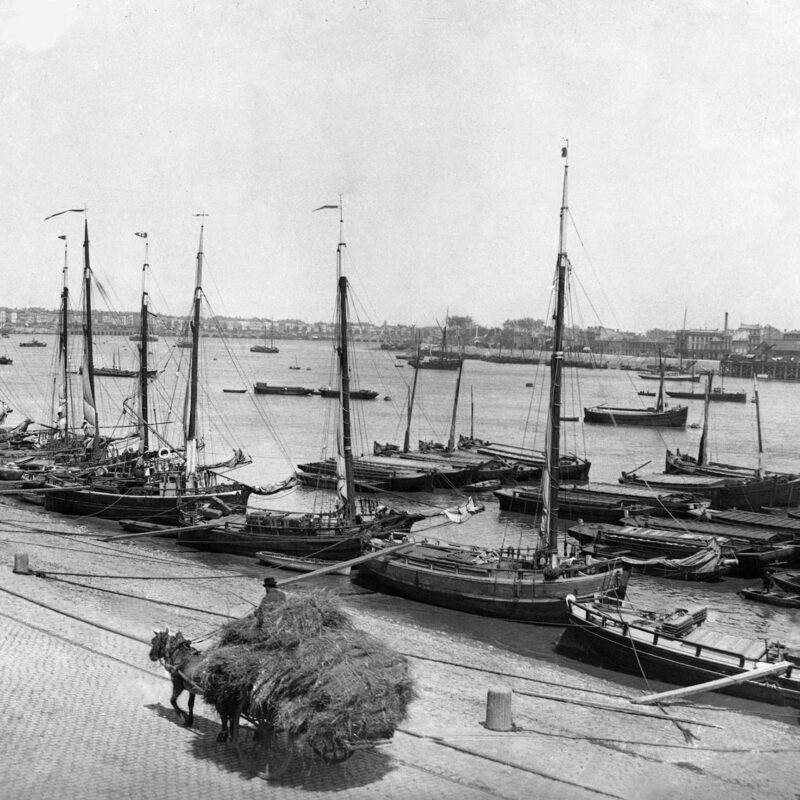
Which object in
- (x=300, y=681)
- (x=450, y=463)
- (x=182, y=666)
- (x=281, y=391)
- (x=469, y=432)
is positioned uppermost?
(x=300, y=681)

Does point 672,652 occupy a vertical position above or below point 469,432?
above

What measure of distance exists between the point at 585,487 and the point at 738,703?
31227 mm

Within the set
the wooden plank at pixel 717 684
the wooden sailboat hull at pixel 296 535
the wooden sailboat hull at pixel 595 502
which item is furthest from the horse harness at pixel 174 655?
the wooden sailboat hull at pixel 595 502

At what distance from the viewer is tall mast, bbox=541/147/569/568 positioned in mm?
28328

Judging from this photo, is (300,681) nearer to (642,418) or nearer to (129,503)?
(129,503)

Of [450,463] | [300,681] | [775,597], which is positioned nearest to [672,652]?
[775,597]

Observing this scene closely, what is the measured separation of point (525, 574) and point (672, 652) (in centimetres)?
700

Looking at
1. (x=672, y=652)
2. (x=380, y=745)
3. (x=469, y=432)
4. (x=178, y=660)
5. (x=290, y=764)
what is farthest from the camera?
(x=469, y=432)

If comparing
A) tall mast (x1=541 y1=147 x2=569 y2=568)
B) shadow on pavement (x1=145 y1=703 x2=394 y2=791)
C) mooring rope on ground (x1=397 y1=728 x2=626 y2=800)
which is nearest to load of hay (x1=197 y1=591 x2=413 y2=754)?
shadow on pavement (x1=145 y1=703 x2=394 y2=791)

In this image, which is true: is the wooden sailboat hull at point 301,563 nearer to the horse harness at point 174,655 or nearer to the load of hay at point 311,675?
the horse harness at point 174,655

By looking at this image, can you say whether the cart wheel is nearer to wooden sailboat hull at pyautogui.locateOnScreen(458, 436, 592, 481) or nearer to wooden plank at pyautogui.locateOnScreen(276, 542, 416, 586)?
wooden plank at pyautogui.locateOnScreen(276, 542, 416, 586)

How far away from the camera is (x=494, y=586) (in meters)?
27.7

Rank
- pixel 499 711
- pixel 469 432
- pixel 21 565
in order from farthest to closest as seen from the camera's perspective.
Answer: pixel 469 432 < pixel 21 565 < pixel 499 711

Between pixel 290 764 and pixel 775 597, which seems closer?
pixel 290 764
